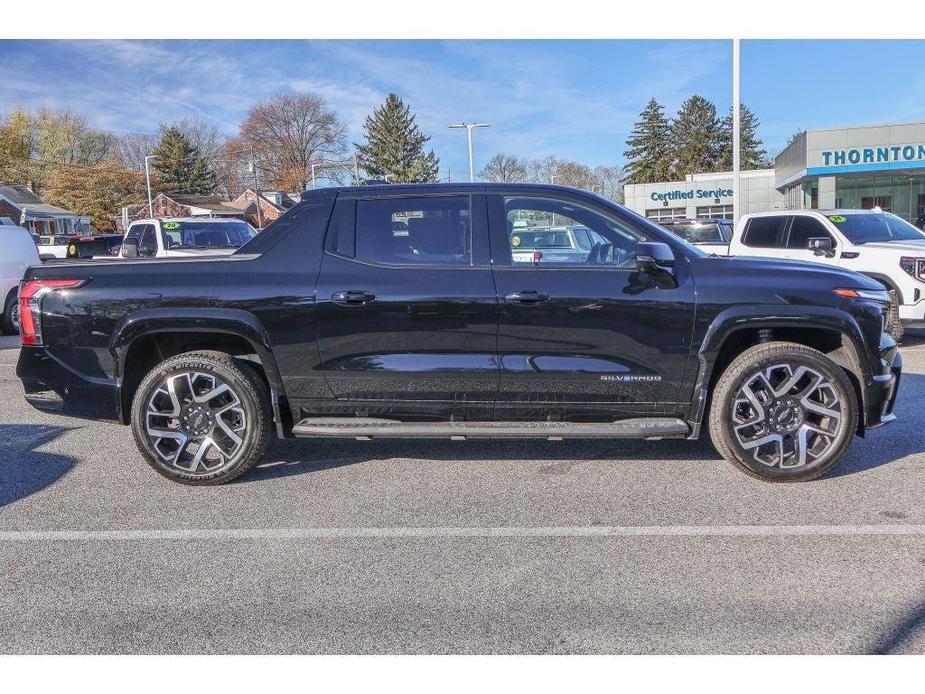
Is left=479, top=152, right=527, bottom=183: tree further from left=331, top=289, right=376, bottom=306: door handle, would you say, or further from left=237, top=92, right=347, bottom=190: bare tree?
left=331, top=289, right=376, bottom=306: door handle

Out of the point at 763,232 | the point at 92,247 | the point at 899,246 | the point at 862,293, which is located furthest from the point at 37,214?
the point at 862,293

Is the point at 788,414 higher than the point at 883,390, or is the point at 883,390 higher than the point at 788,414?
the point at 883,390

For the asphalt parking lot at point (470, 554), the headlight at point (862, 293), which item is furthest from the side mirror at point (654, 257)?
the asphalt parking lot at point (470, 554)

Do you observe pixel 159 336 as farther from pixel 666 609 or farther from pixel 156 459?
pixel 666 609

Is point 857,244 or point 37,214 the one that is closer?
point 857,244

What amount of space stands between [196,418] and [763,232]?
30.0 ft

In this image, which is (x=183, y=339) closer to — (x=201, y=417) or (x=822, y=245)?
(x=201, y=417)

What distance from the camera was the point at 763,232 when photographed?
36.7 feet

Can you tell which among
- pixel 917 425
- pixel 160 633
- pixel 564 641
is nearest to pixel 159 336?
pixel 160 633

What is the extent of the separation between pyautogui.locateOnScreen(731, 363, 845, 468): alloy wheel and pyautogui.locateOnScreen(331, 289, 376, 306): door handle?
7.52ft

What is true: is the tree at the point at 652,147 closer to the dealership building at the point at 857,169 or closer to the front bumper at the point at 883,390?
the dealership building at the point at 857,169

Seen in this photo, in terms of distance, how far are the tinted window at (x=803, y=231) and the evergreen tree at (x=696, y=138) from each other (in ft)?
243

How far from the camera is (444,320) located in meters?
4.53

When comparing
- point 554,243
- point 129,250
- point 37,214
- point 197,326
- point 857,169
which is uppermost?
point 37,214
